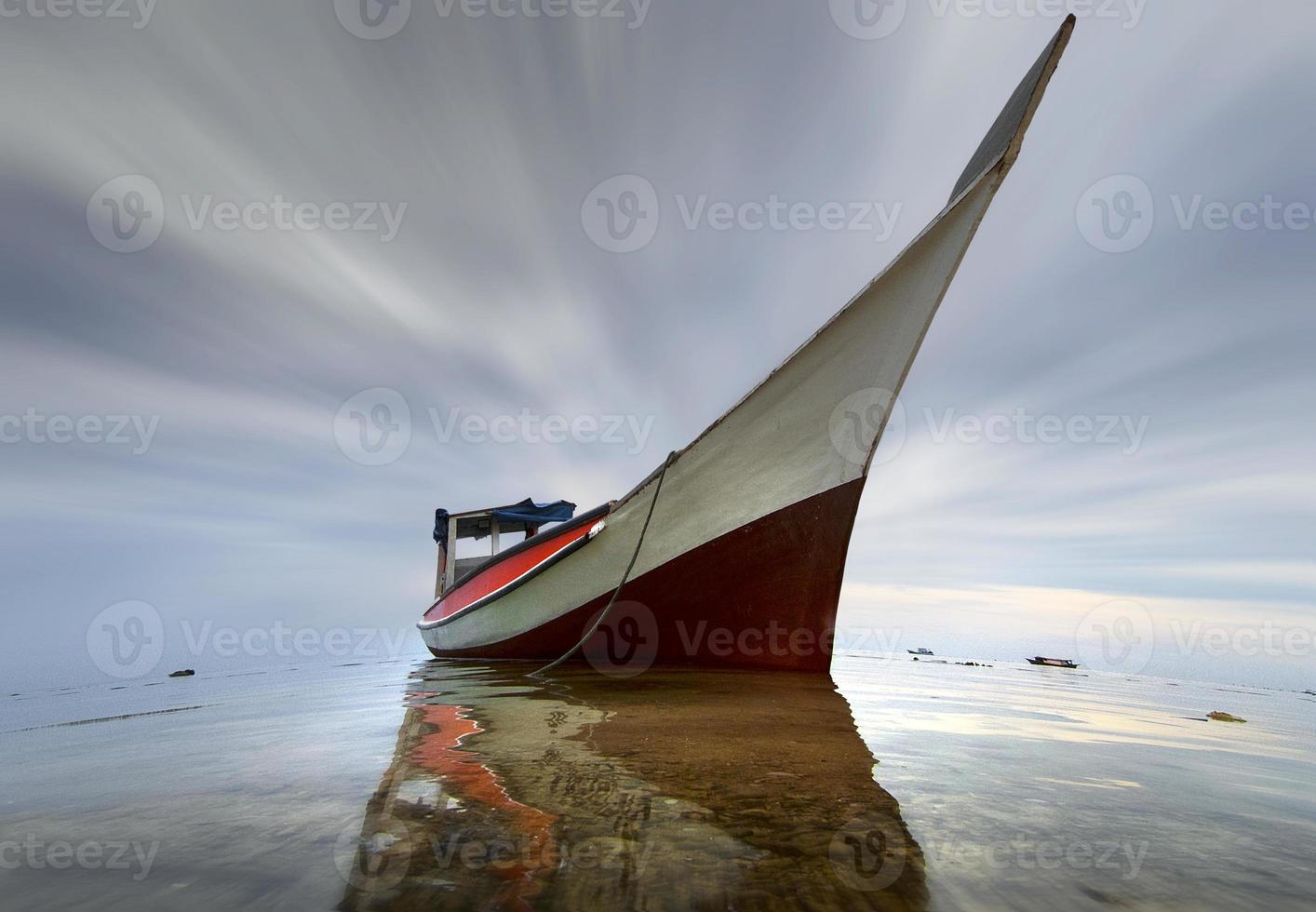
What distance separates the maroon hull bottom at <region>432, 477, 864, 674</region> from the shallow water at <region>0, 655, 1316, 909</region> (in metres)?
2.84

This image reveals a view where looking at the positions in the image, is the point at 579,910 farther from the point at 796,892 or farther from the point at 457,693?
the point at 457,693

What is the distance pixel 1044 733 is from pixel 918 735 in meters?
1.13

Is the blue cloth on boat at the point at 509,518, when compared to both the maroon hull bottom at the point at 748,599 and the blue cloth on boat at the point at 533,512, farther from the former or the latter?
the maroon hull bottom at the point at 748,599

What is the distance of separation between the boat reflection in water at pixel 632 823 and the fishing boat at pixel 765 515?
2.87 m

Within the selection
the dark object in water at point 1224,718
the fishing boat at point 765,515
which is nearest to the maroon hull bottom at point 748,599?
the fishing boat at point 765,515

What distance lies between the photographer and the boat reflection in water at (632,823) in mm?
1094

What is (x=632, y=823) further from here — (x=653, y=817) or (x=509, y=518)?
(x=509, y=518)

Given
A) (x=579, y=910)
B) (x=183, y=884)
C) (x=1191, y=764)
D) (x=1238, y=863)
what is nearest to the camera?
(x=579, y=910)

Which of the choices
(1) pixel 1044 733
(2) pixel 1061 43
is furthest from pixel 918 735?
(2) pixel 1061 43

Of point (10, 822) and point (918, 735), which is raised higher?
point (918, 735)

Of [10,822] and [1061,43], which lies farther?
[1061,43]

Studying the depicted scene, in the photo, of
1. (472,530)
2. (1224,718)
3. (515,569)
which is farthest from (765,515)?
(472,530)

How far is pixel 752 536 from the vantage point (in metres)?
6.36

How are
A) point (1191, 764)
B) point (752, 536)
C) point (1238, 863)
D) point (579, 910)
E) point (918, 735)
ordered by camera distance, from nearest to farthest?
point (579, 910) → point (1238, 863) → point (1191, 764) → point (918, 735) → point (752, 536)
